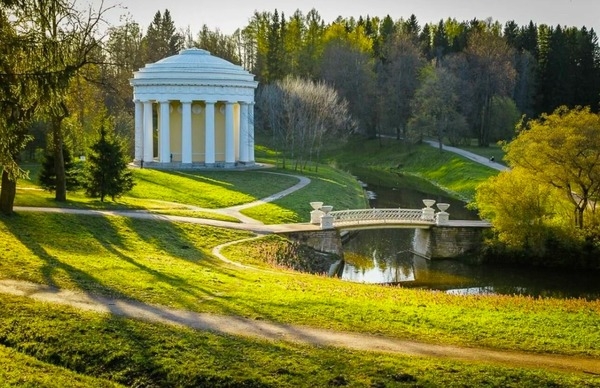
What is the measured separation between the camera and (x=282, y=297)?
1794cm

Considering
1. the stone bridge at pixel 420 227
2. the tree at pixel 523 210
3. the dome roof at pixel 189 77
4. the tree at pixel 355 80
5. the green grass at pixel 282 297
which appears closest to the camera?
the green grass at pixel 282 297

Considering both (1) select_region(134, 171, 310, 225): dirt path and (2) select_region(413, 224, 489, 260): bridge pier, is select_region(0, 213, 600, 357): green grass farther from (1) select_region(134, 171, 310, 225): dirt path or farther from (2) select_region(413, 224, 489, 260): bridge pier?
(2) select_region(413, 224, 489, 260): bridge pier

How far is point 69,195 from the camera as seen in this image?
36812 mm

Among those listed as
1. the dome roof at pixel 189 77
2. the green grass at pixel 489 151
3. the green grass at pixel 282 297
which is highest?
the dome roof at pixel 189 77

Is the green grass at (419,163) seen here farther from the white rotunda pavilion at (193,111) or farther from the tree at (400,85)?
the white rotunda pavilion at (193,111)

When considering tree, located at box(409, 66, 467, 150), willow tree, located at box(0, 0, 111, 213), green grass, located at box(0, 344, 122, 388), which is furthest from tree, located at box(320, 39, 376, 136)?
green grass, located at box(0, 344, 122, 388)

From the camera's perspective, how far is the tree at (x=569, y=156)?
3284cm

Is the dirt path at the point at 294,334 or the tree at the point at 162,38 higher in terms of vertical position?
the tree at the point at 162,38

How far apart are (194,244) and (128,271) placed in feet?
30.8

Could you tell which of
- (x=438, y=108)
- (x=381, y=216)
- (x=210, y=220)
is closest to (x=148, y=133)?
(x=210, y=220)

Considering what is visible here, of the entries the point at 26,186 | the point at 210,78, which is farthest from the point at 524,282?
the point at 210,78

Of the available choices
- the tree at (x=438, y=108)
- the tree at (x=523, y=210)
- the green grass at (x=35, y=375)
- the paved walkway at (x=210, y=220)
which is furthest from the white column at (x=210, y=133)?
the green grass at (x=35, y=375)

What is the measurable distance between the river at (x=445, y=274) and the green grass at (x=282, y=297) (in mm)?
8192

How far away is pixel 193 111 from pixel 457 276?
33.2 m
